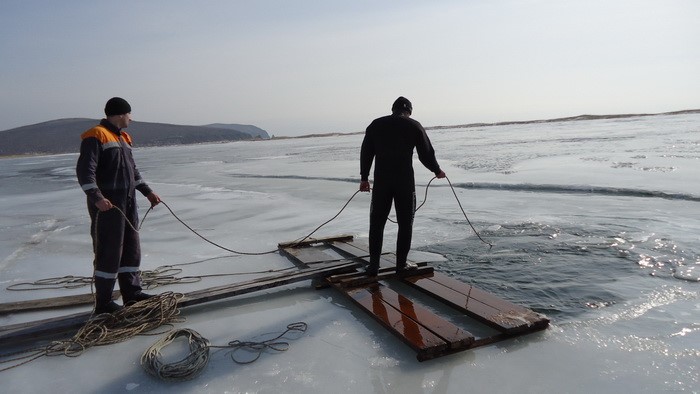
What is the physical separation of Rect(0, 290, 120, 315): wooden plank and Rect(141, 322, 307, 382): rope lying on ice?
4.34ft

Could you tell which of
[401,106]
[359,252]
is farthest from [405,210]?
[359,252]

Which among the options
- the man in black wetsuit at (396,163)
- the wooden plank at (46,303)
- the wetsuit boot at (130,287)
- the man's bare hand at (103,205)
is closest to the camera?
the man's bare hand at (103,205)

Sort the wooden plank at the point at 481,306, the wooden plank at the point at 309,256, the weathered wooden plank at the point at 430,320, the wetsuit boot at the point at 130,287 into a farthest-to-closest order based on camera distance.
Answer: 1. the wooden plank at the point at 309,256
2. the wetsuit boot at the point at 130,287
3. the wooden plank at the point at 481,306
4. the weathered wooden plank at the point at 430,320

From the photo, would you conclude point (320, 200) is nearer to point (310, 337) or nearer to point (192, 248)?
point (192, 248)

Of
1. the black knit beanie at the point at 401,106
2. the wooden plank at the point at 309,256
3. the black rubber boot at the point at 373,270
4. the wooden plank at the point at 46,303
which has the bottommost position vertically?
the wooden plank at the point at 46,303

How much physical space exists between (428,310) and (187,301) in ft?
6.59

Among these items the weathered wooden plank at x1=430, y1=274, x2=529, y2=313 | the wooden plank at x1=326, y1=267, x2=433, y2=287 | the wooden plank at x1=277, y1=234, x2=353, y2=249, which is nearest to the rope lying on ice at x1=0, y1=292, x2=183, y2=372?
the wooden plank at x1=326, y1=267, x2=433, y2=287

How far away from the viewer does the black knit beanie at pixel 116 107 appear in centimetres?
362

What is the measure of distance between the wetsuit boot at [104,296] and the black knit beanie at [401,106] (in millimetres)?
2807

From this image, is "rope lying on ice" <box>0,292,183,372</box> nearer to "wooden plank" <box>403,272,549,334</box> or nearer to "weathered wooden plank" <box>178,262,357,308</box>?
"weathered wooden plank" <box>178,262,357,308</box>

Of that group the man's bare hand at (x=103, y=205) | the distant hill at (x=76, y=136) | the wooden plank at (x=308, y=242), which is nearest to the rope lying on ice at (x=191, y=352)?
the man's bare hand at (x=103, y=205)

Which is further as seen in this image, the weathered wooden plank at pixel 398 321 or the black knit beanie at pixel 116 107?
the black knit beanie at pixel 116 107

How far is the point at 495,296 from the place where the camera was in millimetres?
3729

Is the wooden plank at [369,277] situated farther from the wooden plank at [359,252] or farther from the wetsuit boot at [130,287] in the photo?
the wetsuit boot at [130,287]
